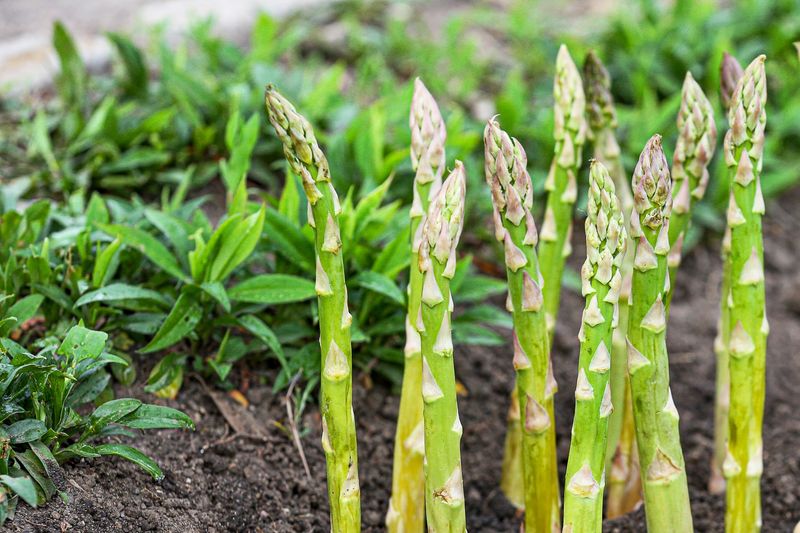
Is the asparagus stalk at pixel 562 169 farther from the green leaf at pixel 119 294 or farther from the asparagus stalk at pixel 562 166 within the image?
the green leaf at pixel 119 294

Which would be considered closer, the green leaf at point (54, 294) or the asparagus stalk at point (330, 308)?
the asparagus stalk at point (330, 308)

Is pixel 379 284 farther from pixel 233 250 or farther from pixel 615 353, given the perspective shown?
pixel 615 353

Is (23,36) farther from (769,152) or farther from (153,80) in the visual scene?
(769,152)

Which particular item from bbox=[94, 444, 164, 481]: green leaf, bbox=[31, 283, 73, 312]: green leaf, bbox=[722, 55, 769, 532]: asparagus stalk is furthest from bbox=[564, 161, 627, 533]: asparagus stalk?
bbox=[31, 283, 73, 312]: green leaf

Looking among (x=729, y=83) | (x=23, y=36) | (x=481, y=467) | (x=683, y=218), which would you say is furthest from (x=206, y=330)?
(x=23, y=36)

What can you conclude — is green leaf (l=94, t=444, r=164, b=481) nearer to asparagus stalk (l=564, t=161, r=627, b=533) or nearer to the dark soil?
the dark soil

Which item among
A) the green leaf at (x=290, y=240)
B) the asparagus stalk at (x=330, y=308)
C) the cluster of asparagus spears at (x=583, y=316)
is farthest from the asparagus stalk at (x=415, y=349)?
the green leaf at (x=290, y=240)
